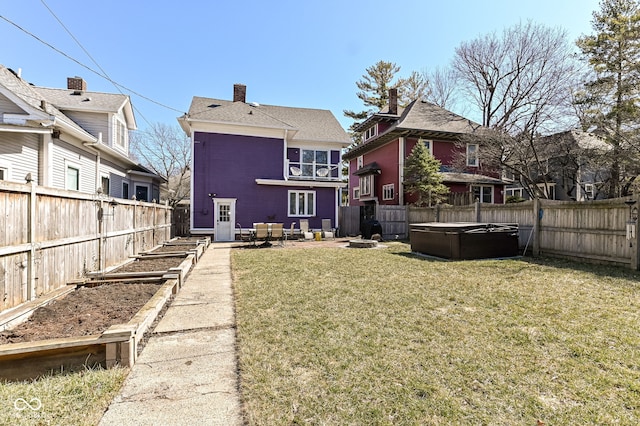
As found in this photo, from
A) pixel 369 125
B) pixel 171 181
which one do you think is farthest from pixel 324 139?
pixel 171 181

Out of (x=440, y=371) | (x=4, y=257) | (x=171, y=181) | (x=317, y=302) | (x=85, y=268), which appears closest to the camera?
(x=440, y=371)

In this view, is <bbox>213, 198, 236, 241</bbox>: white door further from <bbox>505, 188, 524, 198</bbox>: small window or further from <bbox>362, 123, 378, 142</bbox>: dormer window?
<bbox>505, 188, 524, 198</bbox>: small window

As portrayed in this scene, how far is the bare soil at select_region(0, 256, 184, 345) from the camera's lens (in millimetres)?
3123

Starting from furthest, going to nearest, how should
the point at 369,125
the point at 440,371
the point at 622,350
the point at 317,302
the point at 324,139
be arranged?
the point at 369,125
the point at 324,139
the point at 317,302
the point at 622,350
the point at 440,371

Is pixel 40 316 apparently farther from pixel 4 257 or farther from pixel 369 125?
pixel 369 125

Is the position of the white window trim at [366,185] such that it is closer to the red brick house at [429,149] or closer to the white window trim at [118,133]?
the red brick house at [429,149]

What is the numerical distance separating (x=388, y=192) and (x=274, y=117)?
9335 millimetres

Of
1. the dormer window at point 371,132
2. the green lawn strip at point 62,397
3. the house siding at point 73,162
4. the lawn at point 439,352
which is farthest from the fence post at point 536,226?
the dormer window at point 371,132

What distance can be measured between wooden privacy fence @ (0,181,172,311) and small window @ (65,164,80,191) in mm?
5018

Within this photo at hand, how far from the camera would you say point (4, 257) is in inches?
133

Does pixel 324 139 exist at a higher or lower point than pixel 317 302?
higher

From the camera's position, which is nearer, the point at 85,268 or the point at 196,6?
the point at 85,268

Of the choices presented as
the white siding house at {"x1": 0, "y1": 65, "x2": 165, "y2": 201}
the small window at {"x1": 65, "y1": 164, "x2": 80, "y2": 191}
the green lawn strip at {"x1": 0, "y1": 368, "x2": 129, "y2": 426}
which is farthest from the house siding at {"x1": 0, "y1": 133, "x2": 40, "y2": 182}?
the green lawn strip at {"x1": 0, "y1": 368, "x2": 129, "y2": 426}

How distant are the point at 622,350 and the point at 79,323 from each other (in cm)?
575
